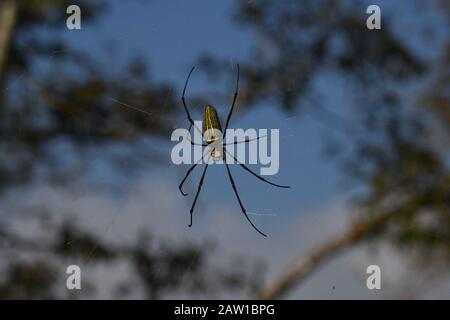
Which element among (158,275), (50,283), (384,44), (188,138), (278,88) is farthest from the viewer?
(384,44)

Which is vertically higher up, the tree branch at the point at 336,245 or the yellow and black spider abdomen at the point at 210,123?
the tree branch at the point at 336,245

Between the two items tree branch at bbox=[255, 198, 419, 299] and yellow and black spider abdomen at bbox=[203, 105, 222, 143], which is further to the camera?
tree branch at bbox=[255, 198, 419, 299]

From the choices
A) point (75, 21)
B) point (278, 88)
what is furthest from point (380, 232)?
point (75, 21)

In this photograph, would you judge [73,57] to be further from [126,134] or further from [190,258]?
[190,258]

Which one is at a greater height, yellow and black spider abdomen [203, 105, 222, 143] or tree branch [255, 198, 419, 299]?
tree branch [255, 198, 419, 299]

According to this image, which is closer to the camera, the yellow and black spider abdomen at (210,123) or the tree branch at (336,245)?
the yellow and black spider abdomen at (210,123)
